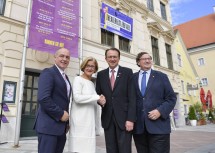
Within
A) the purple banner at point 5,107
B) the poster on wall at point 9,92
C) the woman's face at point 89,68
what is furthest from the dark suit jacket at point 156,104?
the poster on wall at point 9,92

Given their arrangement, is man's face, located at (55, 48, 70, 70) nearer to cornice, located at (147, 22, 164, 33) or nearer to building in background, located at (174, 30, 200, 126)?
cornice, located at (147, 22, 164, 33)

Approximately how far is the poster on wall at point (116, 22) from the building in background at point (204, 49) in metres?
24.0

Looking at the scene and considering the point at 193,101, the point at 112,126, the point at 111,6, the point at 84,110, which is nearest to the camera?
the point at 84,110

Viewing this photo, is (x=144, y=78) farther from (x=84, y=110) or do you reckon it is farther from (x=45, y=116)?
(x=45, y=116)

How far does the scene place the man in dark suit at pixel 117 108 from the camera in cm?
266

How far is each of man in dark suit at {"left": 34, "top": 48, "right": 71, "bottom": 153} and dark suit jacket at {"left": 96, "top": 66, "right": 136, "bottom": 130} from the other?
576mm

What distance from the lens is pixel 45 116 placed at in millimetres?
2314

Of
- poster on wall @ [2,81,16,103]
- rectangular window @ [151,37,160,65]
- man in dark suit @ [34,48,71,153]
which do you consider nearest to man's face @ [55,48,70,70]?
man in dark suit @ [34,48,71,153]

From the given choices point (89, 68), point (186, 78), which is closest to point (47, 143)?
point (89, 68)

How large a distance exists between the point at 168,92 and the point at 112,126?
3.09 feet

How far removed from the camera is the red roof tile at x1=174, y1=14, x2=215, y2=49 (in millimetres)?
32812

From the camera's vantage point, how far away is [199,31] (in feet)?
115

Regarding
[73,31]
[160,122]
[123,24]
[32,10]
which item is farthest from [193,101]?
[160,122]

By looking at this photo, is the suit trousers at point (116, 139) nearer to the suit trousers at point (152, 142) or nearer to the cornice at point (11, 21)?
the suit trousers at point (152, 142)
